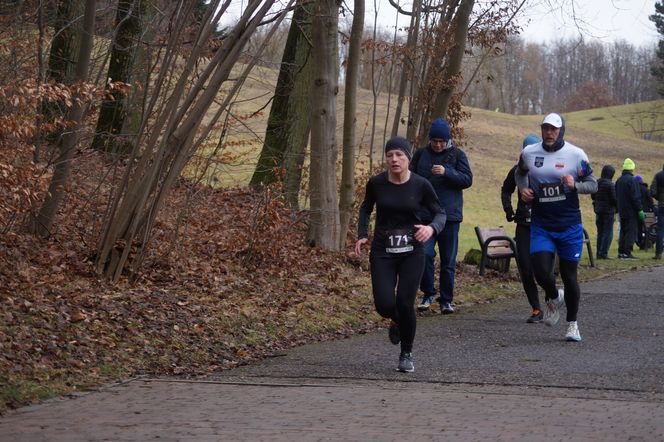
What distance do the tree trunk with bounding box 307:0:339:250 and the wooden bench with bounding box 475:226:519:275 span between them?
2.30m

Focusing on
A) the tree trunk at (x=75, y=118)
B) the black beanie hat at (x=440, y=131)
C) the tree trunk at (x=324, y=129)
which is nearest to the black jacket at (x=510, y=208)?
the black beanie hat at (x=440, y=131)

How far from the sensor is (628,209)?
25.2m

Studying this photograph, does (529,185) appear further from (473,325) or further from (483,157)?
(483,157)

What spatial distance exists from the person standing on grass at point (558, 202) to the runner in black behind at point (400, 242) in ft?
6.52

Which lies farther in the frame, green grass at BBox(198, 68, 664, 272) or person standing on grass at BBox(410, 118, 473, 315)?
green grass at BBox(198, 68, 664, 272)

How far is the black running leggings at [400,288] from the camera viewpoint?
8961mm

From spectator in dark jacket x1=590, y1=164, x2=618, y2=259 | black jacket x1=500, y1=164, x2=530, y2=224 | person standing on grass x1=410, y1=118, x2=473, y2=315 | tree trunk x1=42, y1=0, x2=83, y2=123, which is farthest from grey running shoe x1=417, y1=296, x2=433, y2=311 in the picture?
spectator in dark jacket x1=590, y1=164, x2=618, y2=259

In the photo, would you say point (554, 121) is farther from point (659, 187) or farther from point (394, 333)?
point (659, 187)

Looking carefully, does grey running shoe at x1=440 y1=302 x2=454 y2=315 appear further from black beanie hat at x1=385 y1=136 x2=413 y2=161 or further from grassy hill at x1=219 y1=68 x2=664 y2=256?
grassy hill at x1=219 y1=68 x2=664 y2=256

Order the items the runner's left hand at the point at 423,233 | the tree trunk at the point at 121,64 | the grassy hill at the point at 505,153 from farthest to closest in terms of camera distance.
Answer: the grassy hill at the point at 505,153, the tree trunk at the point at 121,64, the runner's left hand at the point at 423,233

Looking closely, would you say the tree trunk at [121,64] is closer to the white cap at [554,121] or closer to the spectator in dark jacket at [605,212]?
the white cap at [554,121]

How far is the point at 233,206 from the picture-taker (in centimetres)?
2033

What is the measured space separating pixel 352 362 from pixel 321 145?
6.73 m

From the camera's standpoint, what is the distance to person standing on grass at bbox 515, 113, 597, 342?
419 inches
